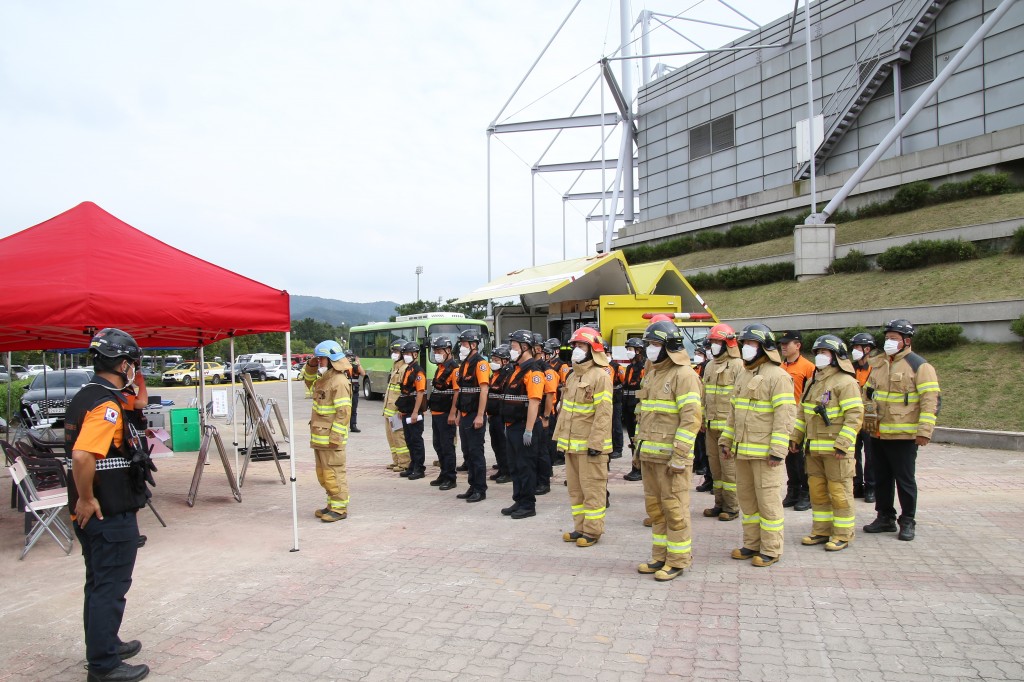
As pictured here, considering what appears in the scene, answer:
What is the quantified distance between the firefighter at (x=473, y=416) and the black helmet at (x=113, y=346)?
4560mm

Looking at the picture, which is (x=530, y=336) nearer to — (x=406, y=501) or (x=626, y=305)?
(x=406, y=501)

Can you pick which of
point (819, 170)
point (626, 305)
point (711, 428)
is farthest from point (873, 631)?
point (819, 170)

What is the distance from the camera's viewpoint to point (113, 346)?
4.25 meters

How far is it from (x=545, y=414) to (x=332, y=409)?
265cm

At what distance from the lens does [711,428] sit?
7680 millimetres

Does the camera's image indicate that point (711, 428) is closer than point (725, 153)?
Yes

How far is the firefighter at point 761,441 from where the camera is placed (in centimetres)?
568

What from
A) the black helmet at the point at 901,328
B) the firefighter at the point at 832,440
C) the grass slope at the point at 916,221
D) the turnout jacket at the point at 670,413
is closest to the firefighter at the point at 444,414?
the turnout jacket at the point at 670,413

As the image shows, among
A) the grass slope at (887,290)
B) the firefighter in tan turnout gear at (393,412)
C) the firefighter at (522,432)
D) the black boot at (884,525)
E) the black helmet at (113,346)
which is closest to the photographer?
the black helmet at (113,346)

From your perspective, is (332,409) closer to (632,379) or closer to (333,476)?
(333,476)

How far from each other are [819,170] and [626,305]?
1773 centimetres

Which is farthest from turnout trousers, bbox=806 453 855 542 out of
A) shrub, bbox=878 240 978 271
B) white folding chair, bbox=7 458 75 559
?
shrub, bbox=878 240 978 271

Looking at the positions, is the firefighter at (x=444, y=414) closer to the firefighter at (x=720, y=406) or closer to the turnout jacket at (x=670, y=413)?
the firefighter at (x=720, y=406)

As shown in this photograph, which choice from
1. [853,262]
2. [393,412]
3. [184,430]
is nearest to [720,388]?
[393,412]
